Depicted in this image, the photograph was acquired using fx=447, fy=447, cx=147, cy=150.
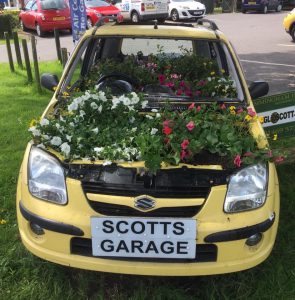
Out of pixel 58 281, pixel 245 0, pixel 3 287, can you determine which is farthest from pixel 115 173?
pixel 245 0

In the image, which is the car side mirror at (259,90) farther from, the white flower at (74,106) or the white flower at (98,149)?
the white flower at (98,149)

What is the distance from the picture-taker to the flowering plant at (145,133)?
256 cm

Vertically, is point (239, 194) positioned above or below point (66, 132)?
below

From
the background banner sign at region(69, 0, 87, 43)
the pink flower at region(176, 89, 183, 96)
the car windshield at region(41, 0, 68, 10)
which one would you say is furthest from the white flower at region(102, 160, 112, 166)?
the car windshield at region(41, 0, 68, 10)

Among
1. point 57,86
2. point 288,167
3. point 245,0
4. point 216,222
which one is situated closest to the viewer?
point 216,222

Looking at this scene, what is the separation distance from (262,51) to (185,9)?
10402 mm

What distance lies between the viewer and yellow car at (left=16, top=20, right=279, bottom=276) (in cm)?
237

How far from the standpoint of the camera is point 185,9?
2194 cm

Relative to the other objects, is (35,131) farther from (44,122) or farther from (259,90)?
(259,90)

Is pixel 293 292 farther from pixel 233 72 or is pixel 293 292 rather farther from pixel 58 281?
pixel 233 72

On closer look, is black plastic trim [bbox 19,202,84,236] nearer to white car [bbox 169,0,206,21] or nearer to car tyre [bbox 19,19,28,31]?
car tyre [bbox 19,19,28,31]

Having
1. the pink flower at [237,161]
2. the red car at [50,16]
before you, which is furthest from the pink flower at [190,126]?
the red car at [50,16]

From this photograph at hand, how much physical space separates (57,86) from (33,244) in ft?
4.98

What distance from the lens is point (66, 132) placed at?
2828mm
